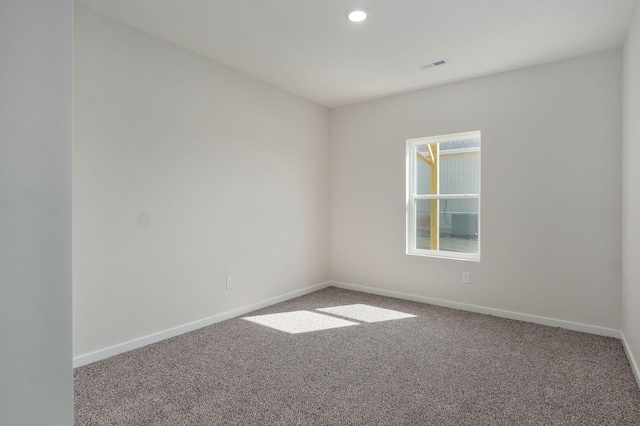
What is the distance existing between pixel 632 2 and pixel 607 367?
2557 mm

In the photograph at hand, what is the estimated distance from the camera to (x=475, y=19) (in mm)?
2662

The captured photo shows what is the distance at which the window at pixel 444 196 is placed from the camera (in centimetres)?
405

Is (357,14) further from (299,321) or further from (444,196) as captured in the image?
(299,321)

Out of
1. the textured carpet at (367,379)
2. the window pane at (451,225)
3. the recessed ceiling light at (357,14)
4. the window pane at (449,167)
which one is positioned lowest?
the textured carpet at (367,379)

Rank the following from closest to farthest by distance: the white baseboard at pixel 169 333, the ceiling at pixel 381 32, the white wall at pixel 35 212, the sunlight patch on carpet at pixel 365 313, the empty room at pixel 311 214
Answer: the white wall at pixel 35 212 → the empty room at pixel 311 214 → the ceiling at pixel 381 32 → the white baseboard at pixel 169 333 → the sunlight patch on carpet at pixel 365 313

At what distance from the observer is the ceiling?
98.7 inches

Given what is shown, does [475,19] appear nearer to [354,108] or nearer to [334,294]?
[354,108]

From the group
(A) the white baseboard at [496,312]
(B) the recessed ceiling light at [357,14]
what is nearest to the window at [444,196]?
(A) the white baseboard at [496,312]

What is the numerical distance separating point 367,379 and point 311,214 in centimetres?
268

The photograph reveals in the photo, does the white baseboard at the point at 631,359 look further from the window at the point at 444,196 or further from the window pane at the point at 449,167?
the window pane at the point at 449,167

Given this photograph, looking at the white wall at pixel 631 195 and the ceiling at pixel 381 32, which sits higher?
the ceiling at pixel 381 32

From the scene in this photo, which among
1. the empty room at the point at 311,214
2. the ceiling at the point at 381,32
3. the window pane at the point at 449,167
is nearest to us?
the empty room at the point at 311,214

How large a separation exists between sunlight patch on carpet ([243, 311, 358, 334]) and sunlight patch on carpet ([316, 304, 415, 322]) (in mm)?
173

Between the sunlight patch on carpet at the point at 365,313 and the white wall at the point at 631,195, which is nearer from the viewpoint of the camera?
the white wall at the point at 631,195
